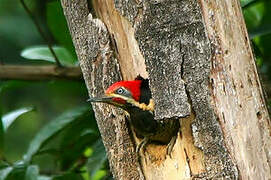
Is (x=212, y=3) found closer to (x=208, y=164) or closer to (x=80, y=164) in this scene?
(x=208, y=164)

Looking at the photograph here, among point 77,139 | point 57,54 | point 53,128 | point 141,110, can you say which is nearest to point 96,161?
point 77,139

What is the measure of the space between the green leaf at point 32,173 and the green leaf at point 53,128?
17 centimetres

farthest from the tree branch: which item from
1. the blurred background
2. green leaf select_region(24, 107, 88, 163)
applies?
green leaf select_region(24, 107, 88, 163)

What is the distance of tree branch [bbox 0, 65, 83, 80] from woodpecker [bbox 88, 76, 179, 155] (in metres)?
1.17

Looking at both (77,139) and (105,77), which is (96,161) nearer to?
(77,139)

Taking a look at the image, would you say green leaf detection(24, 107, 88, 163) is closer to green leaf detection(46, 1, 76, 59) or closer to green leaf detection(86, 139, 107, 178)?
green leaf detection(86, 139, 107, 178)

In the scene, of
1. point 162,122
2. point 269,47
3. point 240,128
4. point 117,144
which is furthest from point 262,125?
point 269,47

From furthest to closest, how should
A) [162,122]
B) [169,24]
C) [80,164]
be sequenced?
[80,164] → [162,122] → [169,24]

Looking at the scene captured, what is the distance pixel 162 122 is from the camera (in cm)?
338

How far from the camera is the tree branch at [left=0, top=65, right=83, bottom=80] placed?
181 inches

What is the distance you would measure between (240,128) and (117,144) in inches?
25.7

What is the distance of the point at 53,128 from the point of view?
14.2 feet

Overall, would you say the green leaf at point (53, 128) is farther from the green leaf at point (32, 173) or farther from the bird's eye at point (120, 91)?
the bird's eye at point (120, 91)

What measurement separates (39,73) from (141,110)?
141 centimetres
